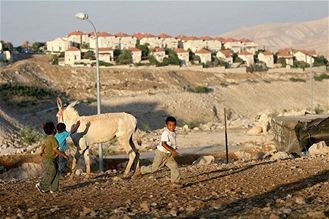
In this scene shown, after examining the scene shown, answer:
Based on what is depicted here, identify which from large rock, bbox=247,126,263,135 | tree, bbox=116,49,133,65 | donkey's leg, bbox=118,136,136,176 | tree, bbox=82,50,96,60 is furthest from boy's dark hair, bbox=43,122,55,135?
tree, bbox=82,50,96,60

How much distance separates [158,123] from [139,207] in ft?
152

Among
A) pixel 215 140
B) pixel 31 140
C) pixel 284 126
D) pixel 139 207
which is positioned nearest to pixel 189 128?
pixel 215 140

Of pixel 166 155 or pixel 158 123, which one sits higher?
pixel 166 155

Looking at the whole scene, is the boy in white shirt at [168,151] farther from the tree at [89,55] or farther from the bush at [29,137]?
the tree at [89,55]

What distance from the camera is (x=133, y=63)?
299ft

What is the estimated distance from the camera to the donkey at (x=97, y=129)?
1352 centimetres

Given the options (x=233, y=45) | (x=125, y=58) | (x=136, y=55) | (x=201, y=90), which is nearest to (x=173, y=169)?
(x=201, y=90)

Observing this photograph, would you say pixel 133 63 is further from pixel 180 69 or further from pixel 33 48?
pixel 33 48

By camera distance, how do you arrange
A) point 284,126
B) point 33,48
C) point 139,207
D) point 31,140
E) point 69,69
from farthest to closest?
point 33,48, point 69,69, point 31,140, point 284,126, point 139,207

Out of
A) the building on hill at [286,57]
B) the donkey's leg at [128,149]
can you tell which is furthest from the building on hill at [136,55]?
the donkey's leg at [128,149]

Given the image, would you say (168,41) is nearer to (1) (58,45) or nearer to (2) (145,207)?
(1) (58,45)

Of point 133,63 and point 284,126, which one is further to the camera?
point 133,63

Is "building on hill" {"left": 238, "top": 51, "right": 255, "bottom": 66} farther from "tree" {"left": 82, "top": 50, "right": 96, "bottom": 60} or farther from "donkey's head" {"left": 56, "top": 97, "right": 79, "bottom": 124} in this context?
"donkey's head" {"left": 56, "top": 97, "right": 79, "bottom": 124}

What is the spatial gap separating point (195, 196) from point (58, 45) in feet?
355
